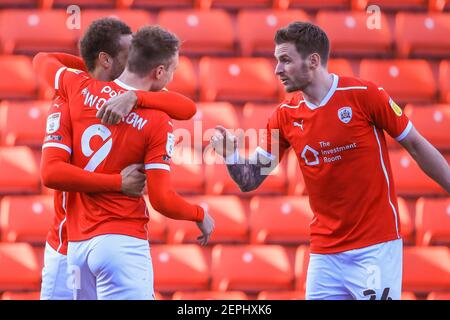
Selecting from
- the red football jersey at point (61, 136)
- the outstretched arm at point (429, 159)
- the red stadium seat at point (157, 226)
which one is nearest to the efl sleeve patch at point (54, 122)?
the red football jersey at point (61, 136)

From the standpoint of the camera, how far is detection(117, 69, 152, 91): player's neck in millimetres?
3066

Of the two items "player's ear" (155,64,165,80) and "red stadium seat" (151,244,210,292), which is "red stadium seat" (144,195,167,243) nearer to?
"red stadium seat" (151,244,210,292)

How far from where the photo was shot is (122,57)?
319 centimetres

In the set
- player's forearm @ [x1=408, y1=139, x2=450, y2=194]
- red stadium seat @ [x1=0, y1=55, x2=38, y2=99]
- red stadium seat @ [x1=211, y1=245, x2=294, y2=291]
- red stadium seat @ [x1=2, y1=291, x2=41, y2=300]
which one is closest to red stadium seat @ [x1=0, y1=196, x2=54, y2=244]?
red stadium seat @ [x1=2, y1=291, x2=41, y2=300]

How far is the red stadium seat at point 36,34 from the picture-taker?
5500 mm

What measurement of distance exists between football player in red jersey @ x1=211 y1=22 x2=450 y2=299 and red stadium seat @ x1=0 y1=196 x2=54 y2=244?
2099 millimetres

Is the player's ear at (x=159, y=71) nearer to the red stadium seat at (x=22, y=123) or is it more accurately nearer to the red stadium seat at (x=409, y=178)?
the red stadium seat at (x=22, y=123)

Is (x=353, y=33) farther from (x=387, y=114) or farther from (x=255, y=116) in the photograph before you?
(x=387, y=114)

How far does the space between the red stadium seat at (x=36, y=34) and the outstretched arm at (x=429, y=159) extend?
292 centimetres

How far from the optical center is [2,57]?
5.45m

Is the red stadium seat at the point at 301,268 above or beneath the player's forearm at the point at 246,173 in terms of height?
beneath

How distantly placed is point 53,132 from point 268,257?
235 centimetres

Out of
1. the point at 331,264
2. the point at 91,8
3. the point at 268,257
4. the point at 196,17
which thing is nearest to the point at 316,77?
the point at 331,264
